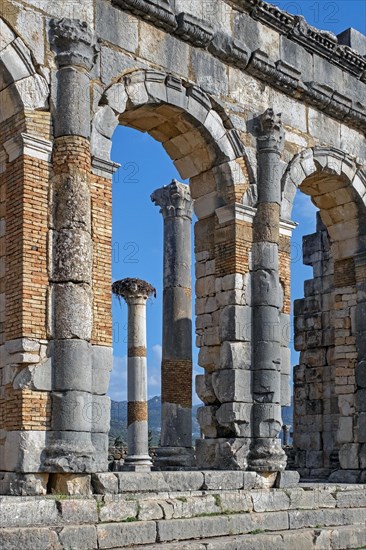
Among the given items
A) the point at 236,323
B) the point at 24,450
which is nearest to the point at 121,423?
the point at 236,323

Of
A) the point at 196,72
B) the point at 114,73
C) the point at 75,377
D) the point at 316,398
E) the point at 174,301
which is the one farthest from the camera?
the point at 174,301

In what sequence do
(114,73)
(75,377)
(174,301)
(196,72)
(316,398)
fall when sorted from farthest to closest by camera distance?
1. (174,301)
2. (316,398)
3. (196,72)
4. (114,73)
5. (75,377)

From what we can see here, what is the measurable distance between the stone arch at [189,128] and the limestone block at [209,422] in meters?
2.94

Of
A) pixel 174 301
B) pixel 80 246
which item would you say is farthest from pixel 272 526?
pixel 174 301

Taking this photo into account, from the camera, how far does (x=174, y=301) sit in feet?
66.5

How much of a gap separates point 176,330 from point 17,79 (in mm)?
10057

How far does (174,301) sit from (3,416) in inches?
401

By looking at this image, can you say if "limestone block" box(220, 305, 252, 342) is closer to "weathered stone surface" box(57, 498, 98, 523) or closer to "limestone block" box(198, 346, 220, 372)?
"limestone block" box(198, 346, 220, 372)

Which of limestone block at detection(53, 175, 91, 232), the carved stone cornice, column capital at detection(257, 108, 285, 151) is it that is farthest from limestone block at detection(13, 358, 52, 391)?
column capital at detection(257, 108, 285, 151)

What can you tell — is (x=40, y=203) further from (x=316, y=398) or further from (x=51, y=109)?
(x=316, y=398)

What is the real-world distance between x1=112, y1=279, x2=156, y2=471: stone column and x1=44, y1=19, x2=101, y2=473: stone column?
11689mm

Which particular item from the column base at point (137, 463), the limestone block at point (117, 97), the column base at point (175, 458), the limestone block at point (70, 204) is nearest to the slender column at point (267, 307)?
the limestone block at point (117, 97)

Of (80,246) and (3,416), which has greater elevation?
(80,246)

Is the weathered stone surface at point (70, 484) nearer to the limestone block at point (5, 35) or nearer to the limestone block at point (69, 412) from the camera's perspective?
the limestone block at point (69, 412)
